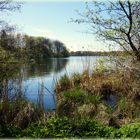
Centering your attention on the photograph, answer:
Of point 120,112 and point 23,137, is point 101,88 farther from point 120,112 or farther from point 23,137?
point 23,137

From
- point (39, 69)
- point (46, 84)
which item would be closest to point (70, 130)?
point (46, 84)

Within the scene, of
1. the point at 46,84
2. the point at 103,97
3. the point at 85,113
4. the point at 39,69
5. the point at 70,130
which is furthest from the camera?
the point at 39,69

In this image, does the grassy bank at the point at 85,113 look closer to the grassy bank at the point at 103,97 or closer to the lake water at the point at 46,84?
the grassy bank at the point at 103,97

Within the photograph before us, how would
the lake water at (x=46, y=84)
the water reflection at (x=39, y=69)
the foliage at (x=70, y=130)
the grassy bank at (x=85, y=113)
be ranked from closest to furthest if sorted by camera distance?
the foliage at (x=70, y=130), the grassy bank at (x=85, y=113), the lake water at (x=46, y=84), the water reflection at (x=39, y=69)

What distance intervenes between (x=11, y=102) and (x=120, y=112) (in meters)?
3.14

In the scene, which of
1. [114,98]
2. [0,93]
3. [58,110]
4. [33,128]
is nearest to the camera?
[33,128]

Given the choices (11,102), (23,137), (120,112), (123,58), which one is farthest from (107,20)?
(23,137)

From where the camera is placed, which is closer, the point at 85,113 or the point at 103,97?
the point at 85,113

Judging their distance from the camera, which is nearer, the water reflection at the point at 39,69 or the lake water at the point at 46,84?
the lake water at the point at 46,84

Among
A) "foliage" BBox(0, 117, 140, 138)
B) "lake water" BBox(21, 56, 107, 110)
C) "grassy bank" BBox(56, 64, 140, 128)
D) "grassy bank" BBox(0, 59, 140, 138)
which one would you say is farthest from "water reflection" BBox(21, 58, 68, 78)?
"foliage" BBox(0, 117, 140, 138)

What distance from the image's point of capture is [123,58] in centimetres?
1027

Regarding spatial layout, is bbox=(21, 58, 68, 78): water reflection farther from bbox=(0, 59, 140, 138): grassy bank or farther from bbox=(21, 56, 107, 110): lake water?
bbox=(0, 59, 140, 138): grassy bank

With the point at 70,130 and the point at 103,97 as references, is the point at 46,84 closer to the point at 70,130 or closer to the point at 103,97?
the point at 103,97

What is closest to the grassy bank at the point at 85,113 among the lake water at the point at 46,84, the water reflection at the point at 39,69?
the lake water at the point at 46,84
